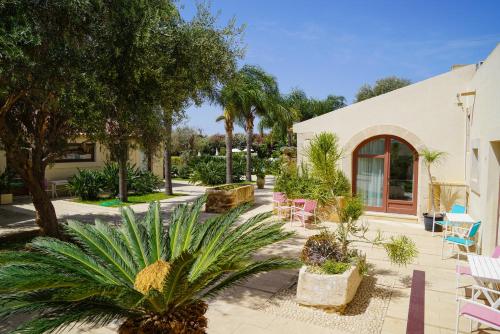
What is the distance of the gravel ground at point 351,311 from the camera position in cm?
548

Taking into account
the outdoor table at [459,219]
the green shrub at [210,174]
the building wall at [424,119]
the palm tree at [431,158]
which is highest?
the building wall at [424,119]

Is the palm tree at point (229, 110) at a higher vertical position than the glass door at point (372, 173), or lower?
higher

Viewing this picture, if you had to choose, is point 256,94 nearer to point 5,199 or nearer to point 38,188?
point 38,188

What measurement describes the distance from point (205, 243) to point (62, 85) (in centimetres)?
434

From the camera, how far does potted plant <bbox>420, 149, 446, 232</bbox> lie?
446 inches

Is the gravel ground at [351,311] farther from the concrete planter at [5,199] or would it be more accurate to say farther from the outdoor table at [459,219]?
the concrete planter at [5,199]

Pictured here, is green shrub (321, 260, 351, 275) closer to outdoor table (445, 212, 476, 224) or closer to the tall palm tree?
outdoor table (445, 212, 476, 224)

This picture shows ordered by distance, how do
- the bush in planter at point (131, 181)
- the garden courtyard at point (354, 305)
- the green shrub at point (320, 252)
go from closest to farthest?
the garden courtyard at point (354, 305) → the green shrub at point (320, 252) → the bush in planter at point (131, 181)

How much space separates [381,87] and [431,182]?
38390 millimetres

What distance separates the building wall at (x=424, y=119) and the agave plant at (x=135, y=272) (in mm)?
8698

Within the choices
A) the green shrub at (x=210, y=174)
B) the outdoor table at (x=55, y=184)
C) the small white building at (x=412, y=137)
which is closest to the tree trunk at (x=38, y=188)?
the small white building at (x=412, y=137)

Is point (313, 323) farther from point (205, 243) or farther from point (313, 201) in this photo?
point (313, 201)

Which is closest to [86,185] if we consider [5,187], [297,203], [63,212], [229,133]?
[63,212]

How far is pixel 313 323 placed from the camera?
5547 millimetres
